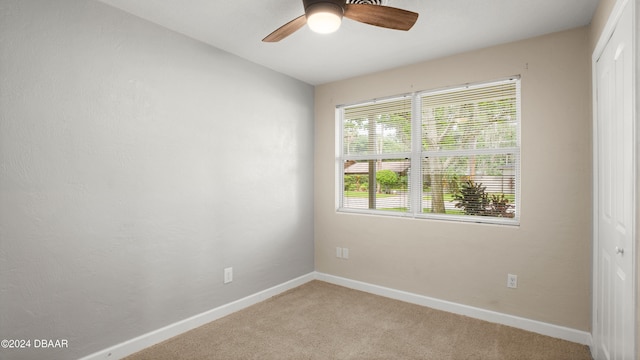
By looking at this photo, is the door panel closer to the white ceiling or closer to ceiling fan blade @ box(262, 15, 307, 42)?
the white ceiling

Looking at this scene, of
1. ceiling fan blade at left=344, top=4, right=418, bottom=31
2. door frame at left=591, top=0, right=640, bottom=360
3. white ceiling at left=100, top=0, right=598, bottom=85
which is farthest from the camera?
white ceiling at left=100, top=0, right=598, bottom=85

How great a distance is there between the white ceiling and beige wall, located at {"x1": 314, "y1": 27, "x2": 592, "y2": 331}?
179 millimetres

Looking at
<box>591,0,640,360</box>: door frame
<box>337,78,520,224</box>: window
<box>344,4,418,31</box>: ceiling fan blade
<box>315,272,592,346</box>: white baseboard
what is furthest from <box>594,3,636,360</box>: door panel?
<box>344,4,418,31</box>: ceiling fan blade

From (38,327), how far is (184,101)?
1.75 metres

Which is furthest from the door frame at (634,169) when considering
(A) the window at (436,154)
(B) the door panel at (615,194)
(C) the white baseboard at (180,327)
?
(C) the white baseboard at (180,327)

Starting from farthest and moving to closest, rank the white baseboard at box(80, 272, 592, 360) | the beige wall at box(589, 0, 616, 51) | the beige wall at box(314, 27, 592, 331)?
the beige wall at box(314, 27, 592, 331), the white baseboard at box(80, 272, 592, 360), the beige wall at box(589, 0, 616, 51)

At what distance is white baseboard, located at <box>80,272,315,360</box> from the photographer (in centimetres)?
218

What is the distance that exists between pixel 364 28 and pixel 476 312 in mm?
2606

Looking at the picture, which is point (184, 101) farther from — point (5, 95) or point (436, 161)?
point (436, 161)

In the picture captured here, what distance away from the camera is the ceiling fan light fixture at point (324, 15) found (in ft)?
5.67

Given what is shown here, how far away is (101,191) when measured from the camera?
2.14 m

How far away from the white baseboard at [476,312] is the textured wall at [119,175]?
1.04m

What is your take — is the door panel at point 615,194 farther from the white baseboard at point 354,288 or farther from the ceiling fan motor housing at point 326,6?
the ceiling fan motor housing at point 326,6

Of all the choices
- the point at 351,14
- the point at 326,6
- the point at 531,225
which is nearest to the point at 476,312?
the point at 531,225
